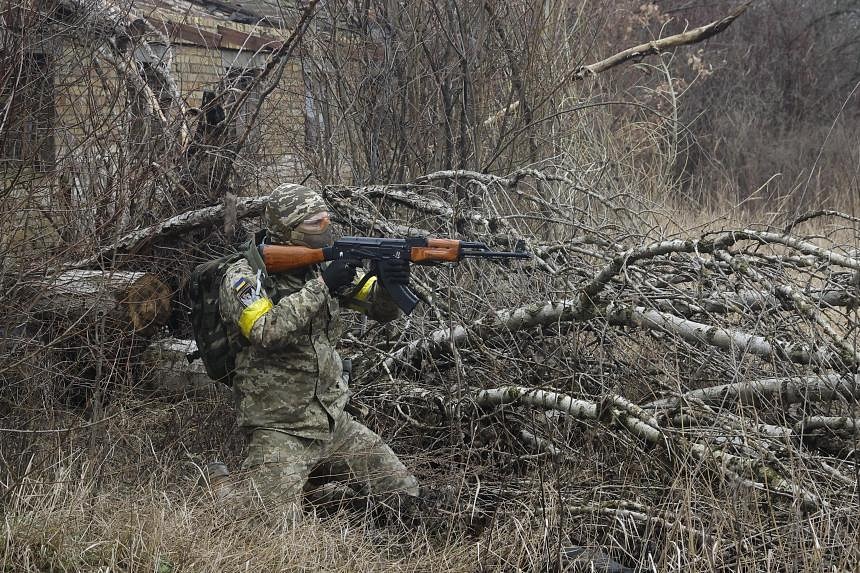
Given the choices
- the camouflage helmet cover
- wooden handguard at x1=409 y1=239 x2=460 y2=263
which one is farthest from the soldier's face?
wooden handguard at x1=409 y1=239 x2=460 y2=263

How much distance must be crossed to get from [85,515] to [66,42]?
3.07 meters

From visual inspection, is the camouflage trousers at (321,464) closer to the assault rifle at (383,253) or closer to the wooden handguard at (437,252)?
the assault rifle at (383,253)

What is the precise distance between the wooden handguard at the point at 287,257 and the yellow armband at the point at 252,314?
21cm

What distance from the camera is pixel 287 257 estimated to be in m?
4.08

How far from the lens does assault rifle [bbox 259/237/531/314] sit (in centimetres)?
408

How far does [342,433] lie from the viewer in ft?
14.3

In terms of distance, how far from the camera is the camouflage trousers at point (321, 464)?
404 cm

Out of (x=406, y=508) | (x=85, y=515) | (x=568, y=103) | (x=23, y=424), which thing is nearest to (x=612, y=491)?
(x=406, y=508)

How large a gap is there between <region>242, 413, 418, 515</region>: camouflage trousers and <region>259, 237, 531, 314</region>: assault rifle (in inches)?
27.3

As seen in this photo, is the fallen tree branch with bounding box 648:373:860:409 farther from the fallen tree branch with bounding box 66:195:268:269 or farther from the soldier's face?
the fallen tree branch with bounding box 66:195:268:269

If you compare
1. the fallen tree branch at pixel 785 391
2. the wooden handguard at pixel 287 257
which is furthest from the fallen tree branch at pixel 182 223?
the fallen tree branch at pixel 785 391

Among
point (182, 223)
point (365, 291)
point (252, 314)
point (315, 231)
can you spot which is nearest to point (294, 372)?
point (252, 314)

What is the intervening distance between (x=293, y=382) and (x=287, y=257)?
552mm

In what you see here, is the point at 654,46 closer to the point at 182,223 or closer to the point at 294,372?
the point at 182,223
